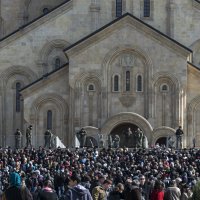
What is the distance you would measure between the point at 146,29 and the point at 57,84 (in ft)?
Result: 24.2

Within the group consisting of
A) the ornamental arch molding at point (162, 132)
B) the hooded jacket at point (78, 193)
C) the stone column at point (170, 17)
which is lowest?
the hooded jacket at point (78, 193)

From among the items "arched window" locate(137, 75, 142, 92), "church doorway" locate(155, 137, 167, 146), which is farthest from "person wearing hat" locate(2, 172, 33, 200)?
"arched window" locate(137, 75, 142, 92)

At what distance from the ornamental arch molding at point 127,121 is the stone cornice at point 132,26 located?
5.34 metres

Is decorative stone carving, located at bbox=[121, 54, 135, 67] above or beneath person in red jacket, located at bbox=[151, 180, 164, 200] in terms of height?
A: above

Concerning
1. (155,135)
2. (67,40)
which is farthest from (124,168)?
(67,40)

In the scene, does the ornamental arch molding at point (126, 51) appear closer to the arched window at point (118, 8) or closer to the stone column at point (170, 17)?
the stone column at point (170, 17)

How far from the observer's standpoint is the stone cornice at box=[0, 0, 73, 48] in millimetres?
68500

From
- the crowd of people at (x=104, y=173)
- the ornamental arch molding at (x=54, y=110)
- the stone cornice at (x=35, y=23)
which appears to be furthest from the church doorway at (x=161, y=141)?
the stone cornice at (x=35, y=23)

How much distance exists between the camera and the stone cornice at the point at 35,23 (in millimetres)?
68500

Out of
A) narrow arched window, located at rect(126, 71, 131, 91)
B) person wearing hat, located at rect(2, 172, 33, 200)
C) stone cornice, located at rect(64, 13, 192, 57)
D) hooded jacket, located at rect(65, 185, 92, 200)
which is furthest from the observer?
narrow arched window, located at rect(126, 71, 131, 91)

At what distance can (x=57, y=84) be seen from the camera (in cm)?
6600

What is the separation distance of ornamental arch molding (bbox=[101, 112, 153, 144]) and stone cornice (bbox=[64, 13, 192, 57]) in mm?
5344

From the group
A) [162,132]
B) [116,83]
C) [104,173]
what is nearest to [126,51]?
[116,83]

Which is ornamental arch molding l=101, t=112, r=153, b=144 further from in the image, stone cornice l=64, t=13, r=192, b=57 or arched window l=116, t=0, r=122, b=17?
arched window l=116, t=0, r=122, b=17
